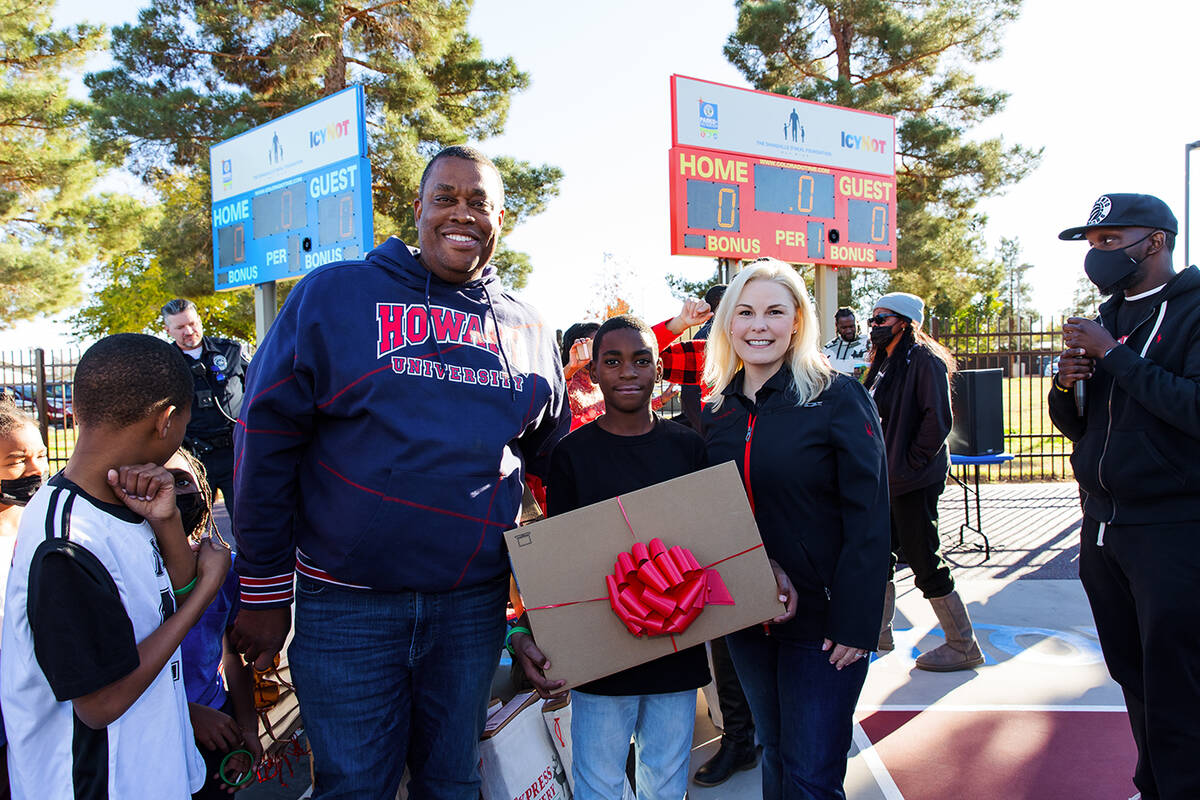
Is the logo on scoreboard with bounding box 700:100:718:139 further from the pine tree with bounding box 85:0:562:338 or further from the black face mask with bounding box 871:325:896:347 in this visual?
the pine tree with bounding box 85:0:562:338

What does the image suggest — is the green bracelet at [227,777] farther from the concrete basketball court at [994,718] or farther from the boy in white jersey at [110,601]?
the concrete basketball court at [994,718]

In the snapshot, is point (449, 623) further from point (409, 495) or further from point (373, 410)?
point (373, 410)

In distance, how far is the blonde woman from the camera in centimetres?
200

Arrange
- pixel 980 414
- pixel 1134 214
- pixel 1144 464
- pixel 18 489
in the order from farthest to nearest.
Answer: pixel 980 414, pixel 1134 214, pixel 1144 464, pixel 18 489

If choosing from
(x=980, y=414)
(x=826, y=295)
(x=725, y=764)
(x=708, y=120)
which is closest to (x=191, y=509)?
(x=725, y=764)

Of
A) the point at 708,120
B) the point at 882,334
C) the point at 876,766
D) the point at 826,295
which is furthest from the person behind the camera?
the point at 826,295

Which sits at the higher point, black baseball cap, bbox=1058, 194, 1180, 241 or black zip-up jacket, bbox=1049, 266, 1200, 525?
black baseball cap, bbox=1058, 194, 1180, 241

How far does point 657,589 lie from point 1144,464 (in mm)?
1614

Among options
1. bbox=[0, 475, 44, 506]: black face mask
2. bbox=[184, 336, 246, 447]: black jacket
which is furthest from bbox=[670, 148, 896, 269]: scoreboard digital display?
bbox=[0, 475, 44, 506]: black face mask

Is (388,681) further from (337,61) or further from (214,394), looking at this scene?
(337,61)

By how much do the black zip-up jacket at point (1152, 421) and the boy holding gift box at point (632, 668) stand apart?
1.35 metres

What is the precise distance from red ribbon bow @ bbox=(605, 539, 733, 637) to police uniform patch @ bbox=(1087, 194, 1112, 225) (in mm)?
1833

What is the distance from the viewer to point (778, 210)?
8.60 metres

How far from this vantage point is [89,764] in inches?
59.5
